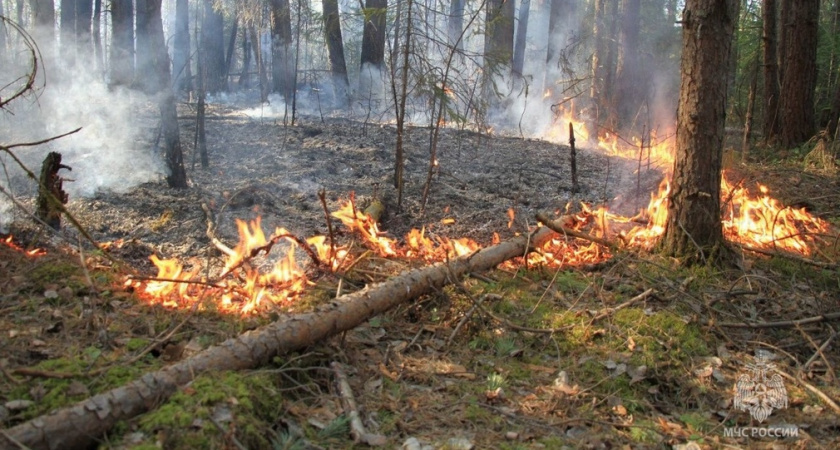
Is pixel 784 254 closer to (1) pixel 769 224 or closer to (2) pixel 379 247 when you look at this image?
(1) pixel 769 224

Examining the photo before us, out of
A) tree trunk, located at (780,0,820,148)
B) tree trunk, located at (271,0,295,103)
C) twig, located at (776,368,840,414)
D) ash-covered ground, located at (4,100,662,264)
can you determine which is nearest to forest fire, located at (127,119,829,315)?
ash-covered ground, located at (4,100,662,264)

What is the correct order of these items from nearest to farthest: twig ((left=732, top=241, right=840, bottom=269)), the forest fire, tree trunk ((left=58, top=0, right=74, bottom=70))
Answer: the forest fire, twig ((left=732, top=241, right=840, bottom=269)), tree trunk ((left=58, top=0, right=74, bottom=70))

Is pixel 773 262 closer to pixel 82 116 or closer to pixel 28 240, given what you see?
pixel 28 240

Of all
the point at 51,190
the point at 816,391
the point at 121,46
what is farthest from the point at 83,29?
the point at 816,391

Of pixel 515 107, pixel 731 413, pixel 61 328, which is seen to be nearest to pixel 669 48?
pixel 515 107

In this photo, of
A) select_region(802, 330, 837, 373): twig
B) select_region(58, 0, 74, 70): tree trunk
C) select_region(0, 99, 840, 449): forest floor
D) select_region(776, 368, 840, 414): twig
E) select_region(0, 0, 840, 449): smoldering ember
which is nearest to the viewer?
select_region(0, 99, 840, 449): forest floor

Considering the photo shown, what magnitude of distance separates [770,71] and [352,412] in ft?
36.7

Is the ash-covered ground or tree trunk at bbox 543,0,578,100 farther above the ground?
tree trunk at bbox 543,0,578,100

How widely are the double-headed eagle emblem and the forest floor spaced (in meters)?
0.06

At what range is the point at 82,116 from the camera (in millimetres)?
10742

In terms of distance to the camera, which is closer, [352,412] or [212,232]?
[352,412]

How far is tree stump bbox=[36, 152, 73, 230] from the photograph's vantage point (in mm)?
5266

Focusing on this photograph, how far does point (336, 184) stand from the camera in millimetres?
8180

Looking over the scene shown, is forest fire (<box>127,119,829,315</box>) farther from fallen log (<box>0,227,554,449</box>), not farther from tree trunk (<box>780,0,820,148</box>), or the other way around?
tree trunk (<box>780,0,820,148</box>)
